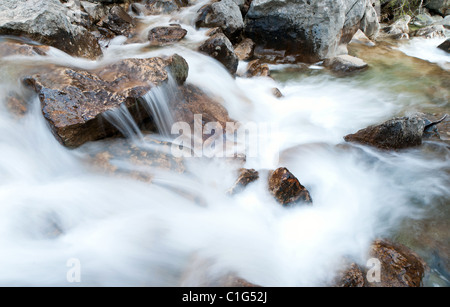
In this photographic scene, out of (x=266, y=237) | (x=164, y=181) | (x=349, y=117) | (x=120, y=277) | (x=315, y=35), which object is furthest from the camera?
(x=315, y=35)

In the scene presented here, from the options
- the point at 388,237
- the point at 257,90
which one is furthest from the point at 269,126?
the point at 388,237

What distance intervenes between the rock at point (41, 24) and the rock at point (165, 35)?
2497 millimetres

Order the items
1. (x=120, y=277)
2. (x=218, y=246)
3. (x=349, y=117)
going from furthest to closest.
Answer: (x=349, y=117)
(x=218, y=246)
(x=120, y=277)

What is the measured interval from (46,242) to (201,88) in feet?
11.6

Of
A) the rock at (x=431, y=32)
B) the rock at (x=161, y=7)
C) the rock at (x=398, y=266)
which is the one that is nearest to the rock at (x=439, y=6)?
the rock at (x=431, y=32)

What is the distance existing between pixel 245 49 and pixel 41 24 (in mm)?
5001

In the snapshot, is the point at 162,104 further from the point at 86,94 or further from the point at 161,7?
the point at 161,7

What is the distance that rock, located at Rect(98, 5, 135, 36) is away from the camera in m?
7.40

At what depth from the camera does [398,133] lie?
4047mm

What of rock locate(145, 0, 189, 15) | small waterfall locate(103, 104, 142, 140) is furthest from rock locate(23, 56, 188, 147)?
rock locate(145, 0, 189, 15)

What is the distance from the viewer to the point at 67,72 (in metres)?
3.54

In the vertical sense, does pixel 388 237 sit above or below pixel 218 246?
above

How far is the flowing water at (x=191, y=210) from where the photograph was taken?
102 inches

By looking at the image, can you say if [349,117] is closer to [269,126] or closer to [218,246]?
[269,126]
